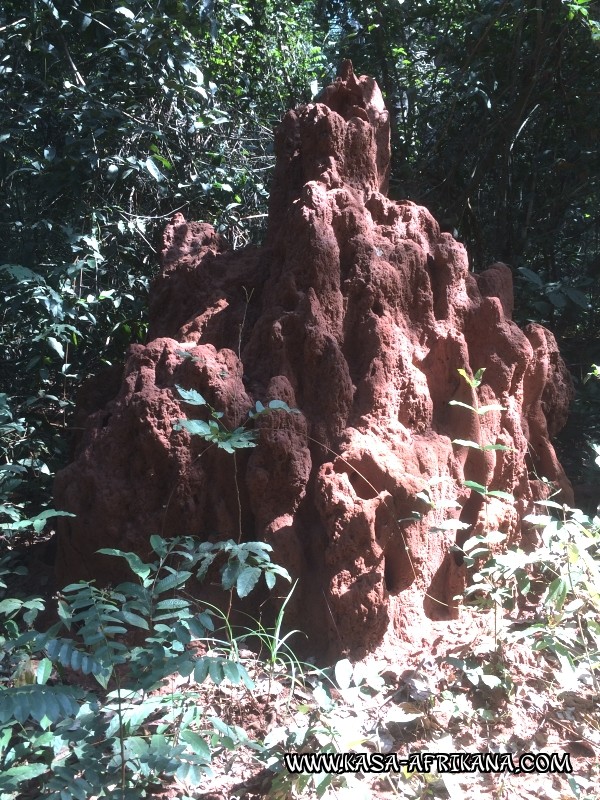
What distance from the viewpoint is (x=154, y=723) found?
2543 millimetres

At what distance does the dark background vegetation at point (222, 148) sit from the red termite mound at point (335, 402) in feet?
3.00

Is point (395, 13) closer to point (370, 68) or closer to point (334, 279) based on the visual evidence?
point (370, 68)

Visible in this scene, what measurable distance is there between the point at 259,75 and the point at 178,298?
375 cm

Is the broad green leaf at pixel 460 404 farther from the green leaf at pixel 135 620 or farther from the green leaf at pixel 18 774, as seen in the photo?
the green leaf at pixel 18 774

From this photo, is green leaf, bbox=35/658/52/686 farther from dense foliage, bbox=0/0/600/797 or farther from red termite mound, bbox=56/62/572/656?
red termite mound, bbox=56/62/572/656

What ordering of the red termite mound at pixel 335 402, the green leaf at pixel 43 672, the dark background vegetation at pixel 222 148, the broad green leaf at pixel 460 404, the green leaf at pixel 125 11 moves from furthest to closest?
the dark background vegetation at pixel 222 148 < the green leaf at pixel 125 11 < the broad green leaf at pixel 460 404 < the red termite mound at pixel 335 402 < the green leaf at pixel 43 672

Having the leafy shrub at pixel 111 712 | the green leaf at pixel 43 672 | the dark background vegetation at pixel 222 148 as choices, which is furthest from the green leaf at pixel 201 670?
the dark background vegetation at pixel 222 148

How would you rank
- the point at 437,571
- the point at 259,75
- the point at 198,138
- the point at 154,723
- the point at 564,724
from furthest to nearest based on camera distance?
the point at 259,75 → the point at 198,138 → the point at 437,571 → the point at 564,724 → the point at 154,723

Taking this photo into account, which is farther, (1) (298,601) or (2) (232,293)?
(2) (232,293)

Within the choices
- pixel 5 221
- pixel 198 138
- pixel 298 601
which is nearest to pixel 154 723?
pixel 298 601

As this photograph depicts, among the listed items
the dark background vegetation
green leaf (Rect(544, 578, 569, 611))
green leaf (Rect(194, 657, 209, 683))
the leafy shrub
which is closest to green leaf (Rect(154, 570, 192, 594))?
the leafy shrub

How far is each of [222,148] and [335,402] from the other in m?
3.50

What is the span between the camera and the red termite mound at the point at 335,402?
3.06 metres

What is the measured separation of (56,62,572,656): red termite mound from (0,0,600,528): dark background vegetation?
0.92m
